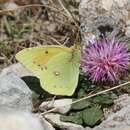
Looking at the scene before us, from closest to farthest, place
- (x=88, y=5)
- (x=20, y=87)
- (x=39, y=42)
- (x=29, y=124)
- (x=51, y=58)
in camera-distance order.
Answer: (x=29, y=124), (x=20, y=87), (x=51, y=58), (x=88, y=5), (x=39, y=42)

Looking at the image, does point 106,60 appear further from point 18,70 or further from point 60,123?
point 18,70

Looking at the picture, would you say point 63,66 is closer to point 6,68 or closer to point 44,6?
point 6,68

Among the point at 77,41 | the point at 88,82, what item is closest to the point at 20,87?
the point at 88,82

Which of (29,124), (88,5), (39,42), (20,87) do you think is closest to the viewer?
(29,124)

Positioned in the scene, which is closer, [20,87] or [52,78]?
[20,87]

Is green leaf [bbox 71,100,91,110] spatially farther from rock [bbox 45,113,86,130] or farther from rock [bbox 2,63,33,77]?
rock [bbox 2,63,33,77]

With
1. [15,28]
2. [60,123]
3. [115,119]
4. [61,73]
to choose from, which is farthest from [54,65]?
[15,28]
